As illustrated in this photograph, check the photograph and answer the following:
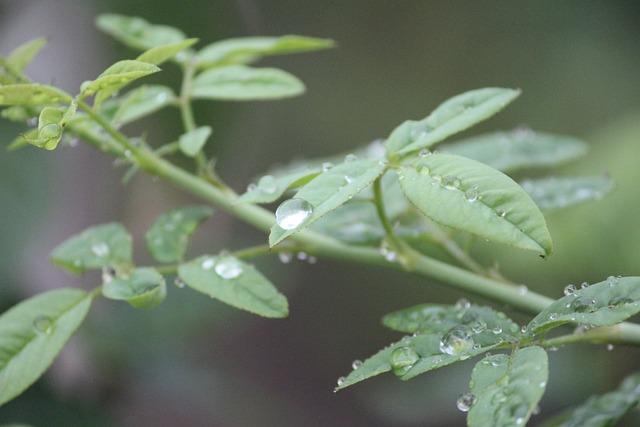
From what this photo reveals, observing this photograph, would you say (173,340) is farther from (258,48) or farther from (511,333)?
(511,333)

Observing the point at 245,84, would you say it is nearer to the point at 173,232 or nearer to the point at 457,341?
the point at 173,232

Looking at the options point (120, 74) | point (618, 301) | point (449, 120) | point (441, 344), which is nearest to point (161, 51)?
point (120, 74)

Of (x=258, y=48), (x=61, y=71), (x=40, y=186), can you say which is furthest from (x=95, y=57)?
(x=258, y=48)

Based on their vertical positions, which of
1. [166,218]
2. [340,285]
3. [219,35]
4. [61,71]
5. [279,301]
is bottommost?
[279,301]

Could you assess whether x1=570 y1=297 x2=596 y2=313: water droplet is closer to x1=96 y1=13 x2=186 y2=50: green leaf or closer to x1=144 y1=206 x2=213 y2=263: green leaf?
x1=144 y1=206 x2=213 y2=263: green leaf

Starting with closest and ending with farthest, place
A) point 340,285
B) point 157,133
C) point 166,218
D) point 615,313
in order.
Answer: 1. point 615,313
2. point 166,218
3. point 157,133
4. point 340,285

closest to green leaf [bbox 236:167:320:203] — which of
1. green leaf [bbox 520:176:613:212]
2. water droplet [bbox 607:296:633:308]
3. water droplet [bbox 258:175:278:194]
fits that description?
water droplet [bbox 258:175:278:194]

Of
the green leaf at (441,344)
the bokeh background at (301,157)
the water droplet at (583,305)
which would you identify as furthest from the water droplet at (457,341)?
the bokeh background at (301,157)
